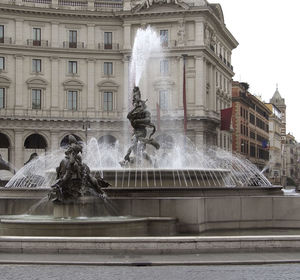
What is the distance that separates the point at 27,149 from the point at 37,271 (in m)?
61.6

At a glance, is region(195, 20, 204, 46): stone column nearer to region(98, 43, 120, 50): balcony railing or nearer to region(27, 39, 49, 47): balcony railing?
region(98, 43, 120, 50): balcony railing

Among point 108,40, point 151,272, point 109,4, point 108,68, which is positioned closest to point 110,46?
point 108,40

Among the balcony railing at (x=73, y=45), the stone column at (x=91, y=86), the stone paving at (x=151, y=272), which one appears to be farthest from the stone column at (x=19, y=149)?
the stone paving at (x=151, y=272)

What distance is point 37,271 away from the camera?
12820 mm

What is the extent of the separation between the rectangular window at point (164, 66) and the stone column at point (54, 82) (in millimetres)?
12062

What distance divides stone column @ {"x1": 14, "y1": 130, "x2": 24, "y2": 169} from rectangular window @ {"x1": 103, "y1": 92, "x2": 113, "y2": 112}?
10.3 meters

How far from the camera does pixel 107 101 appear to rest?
254 ft

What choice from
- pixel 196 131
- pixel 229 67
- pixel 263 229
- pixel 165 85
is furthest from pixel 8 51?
pixel 263 229

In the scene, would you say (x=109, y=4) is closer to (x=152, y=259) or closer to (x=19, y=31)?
(x=19, y=31)

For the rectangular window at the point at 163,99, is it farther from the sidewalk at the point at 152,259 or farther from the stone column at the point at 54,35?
the sidewalk at the point at 152,259

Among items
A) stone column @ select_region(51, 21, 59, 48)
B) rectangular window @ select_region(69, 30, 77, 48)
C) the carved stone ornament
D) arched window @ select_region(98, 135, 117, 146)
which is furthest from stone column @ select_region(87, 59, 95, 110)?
the carved stone ornament

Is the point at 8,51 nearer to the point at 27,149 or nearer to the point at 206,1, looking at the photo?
the point at 27,149

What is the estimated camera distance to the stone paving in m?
12.3

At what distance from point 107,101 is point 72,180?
198 ft
